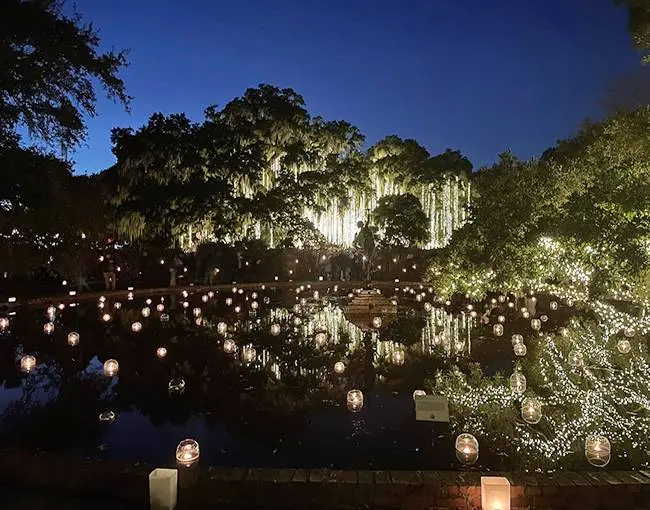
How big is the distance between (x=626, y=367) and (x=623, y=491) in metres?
5.17

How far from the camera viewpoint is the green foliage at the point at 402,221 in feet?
102

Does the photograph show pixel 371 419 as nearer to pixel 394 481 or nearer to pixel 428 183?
pixel 394 481

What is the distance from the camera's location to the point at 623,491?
4293 millimetres

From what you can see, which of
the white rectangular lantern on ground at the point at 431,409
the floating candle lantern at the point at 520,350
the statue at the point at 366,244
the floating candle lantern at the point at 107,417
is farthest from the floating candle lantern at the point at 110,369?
the statue at the point at 366,244

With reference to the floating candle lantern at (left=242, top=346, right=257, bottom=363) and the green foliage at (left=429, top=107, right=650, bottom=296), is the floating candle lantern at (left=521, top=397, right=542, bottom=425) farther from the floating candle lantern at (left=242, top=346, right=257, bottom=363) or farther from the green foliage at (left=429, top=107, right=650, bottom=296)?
the floating candle lantern at (left=242, top=346, right=257, bottom=363)

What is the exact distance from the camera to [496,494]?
4.04 metres

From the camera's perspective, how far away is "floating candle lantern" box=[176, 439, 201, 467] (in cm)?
525

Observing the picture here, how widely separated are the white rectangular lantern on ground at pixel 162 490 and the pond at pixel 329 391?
61.4 inches

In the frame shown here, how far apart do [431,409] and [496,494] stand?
2.28 m

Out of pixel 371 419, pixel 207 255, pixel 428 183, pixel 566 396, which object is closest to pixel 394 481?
pixel 371 419

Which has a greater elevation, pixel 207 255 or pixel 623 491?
pixel 207 255

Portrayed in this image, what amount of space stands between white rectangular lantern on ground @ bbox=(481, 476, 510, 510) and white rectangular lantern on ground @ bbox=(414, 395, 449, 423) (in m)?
2.23

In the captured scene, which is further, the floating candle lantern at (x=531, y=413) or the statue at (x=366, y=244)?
the statue at (x=366, y=244)

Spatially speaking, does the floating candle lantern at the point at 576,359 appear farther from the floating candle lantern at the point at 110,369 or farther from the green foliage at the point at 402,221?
the green foliage at the point at 402,221
